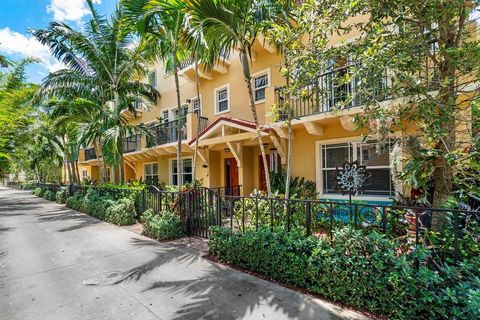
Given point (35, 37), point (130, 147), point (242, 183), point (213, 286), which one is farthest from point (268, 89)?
point (130, 147)

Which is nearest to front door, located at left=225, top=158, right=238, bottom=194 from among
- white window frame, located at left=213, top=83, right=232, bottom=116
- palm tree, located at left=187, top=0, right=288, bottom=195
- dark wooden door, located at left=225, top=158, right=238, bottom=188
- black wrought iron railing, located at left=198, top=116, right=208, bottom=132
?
dark wooden door, located at left=225, top=158, right=238, bottom=188

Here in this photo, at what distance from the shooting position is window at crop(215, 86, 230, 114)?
12.2m

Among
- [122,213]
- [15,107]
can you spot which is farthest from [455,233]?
[15,107]

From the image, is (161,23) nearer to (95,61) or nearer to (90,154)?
(95,61)

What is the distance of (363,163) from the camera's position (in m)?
7.82

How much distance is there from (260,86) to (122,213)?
7416mm

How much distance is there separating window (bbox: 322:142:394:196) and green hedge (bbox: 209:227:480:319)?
14.0 ft

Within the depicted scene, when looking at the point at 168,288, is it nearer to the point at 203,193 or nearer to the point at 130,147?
the point at 203,193

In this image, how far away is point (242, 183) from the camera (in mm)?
10164

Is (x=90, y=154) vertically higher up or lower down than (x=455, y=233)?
higher up

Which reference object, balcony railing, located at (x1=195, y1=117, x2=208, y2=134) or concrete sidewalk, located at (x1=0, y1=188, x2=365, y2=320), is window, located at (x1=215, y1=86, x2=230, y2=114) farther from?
concrete sidewalk, located at (x1=0, y1=188, x2=365, y2=320)

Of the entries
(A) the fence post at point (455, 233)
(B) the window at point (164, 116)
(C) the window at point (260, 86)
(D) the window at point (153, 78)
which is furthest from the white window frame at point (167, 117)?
(A) the fence post at point (455, 233)

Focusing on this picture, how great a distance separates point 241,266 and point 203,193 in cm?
248

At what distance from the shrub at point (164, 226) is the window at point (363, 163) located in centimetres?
495
